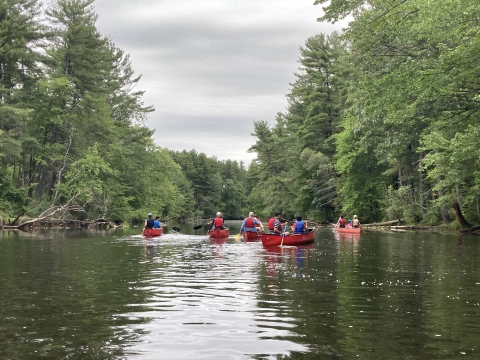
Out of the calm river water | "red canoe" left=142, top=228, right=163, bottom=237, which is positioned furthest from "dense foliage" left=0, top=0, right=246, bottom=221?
the calm river water

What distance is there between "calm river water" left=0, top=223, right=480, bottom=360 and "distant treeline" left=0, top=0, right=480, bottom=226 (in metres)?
8.32

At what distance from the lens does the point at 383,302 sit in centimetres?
888

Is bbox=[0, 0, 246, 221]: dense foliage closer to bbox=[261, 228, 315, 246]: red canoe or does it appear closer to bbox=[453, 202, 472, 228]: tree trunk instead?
bbox=[261, 228, 315, 246]: red canoe

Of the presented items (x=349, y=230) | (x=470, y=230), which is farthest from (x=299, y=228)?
(x=470, y=230)

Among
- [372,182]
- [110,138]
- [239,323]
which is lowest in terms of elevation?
[239,323]

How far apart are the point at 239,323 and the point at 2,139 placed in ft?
111

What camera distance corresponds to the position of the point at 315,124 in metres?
58.5

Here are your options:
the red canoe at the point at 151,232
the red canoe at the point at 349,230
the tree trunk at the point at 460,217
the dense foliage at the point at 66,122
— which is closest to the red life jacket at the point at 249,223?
the red canoe at the point at 151,232

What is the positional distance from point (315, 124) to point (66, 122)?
27.9m

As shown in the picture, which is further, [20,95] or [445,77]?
[20,95]

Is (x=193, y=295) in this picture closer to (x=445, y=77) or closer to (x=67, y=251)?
(x=67, y=251)

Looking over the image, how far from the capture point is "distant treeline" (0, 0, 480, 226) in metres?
20.1

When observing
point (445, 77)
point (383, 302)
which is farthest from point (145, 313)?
point (445, 77)

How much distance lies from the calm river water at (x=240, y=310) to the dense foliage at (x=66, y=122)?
28.7m
